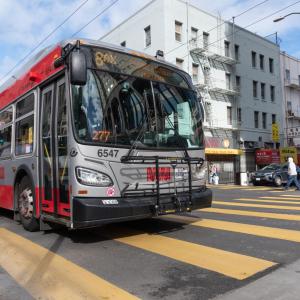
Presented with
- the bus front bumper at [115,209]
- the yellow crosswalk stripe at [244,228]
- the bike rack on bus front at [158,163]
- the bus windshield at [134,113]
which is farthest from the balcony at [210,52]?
the bus front bumper at [115,209]

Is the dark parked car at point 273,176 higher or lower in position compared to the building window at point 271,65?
lower

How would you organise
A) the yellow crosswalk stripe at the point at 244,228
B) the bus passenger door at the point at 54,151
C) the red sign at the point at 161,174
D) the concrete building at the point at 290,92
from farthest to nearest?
the concrete building at the point at 290,92 < the yellow crosswalk stripe at the point at 244,228 < the red sign at the point at 161,174 < the bus passenger door at the point at 54,151

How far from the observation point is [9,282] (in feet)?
17.5

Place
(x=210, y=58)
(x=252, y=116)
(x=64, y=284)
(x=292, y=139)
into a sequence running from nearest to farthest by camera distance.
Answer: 1. (x=64, y=284)
2. (x=210, y=58)
3. (x=252, y=116)
4. (x=292, y=139)

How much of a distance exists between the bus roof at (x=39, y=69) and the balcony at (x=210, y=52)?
28.2m

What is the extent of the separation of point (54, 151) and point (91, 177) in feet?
3.56

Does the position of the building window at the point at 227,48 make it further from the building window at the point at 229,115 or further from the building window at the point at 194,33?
the building window at the point at 229,115

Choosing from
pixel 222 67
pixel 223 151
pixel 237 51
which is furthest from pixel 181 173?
pixel 237 51

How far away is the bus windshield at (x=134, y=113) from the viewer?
663cm

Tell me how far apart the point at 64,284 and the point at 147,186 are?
243 centimetres

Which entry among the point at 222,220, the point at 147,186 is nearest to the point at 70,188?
the point at 147,186

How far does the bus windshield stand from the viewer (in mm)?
6629

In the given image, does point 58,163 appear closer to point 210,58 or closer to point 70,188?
point 70,188

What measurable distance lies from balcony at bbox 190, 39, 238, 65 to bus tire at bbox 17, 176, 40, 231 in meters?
29.7
